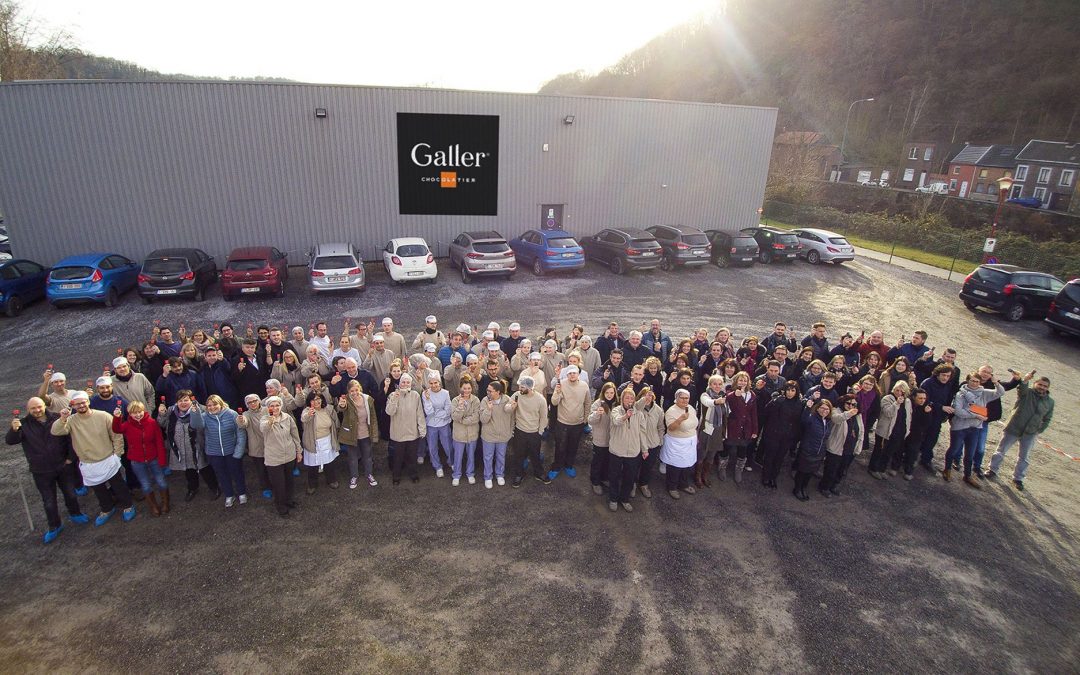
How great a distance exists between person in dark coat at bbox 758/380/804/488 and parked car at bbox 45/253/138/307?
Result: 52.0ft

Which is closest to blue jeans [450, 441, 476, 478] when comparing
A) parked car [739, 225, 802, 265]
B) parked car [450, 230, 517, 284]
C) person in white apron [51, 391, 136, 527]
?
person in white apron [51, 391, 136, 527]

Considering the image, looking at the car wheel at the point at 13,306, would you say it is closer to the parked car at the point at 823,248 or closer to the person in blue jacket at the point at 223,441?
the person in blue jacket at the point at 223,441

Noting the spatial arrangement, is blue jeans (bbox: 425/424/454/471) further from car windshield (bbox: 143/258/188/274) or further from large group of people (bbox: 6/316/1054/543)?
car windshield (bbox: 143/258/188/274)

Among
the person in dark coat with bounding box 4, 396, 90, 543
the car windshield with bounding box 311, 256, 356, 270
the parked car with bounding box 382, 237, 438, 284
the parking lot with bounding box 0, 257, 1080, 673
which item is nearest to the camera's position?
the parking lot with bounding box 0, 257, 1080, 673

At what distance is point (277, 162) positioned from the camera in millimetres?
17516

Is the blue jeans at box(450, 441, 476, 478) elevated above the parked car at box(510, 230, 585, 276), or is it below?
below

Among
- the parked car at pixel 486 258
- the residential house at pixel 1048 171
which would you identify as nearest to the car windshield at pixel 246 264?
the parked car at pixel 486 258

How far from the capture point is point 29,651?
4.46m

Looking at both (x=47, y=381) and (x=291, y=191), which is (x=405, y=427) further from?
(x=291, y=191)

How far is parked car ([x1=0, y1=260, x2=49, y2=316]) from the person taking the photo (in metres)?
12.9

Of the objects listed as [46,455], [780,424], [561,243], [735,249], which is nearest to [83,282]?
[46,455]

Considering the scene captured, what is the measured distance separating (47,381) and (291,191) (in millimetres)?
13349

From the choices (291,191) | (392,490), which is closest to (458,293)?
(291,191)

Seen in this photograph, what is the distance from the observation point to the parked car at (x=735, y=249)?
20.0m
